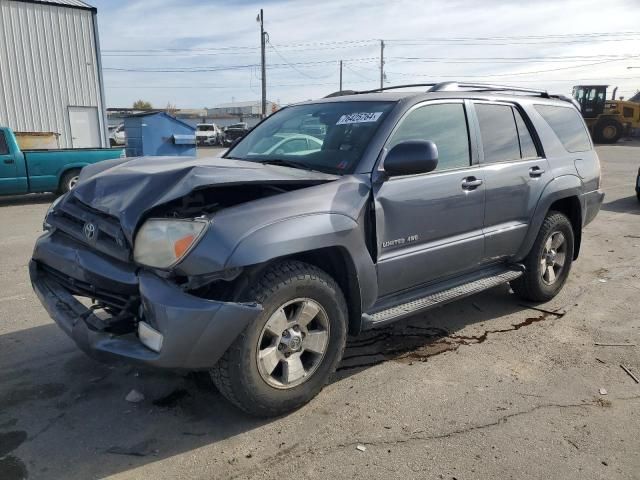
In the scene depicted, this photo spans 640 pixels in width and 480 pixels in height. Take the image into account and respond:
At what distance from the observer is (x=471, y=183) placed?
4.04 meters

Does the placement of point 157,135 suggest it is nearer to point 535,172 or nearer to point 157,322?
point 535,172

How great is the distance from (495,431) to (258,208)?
1.80 metres

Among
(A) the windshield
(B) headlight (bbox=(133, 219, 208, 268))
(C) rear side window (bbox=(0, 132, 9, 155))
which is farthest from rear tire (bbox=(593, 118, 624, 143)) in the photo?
(B) headlight (bbox=(133, 219, 208, 268))

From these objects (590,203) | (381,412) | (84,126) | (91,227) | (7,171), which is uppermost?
(84,126)

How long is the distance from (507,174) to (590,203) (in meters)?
1.65

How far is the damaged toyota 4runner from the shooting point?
8.90 ft

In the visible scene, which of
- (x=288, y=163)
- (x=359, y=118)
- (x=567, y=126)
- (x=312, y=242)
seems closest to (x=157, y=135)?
(x=567, y=126)

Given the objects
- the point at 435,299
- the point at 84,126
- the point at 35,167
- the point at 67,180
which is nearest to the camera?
the point at 435,299

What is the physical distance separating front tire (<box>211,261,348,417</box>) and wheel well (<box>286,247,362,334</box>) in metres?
0.12

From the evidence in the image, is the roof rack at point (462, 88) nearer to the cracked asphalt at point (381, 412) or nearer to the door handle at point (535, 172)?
the door handle at point (535, 172)

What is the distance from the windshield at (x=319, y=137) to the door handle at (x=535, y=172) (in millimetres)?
1629

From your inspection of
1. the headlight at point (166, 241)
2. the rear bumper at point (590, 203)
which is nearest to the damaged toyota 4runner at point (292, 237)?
the headlight at point (166, 241)

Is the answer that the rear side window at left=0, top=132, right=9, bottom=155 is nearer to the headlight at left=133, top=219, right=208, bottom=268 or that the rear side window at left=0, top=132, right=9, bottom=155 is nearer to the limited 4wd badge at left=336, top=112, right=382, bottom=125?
the limited 4wd badge at left=336, top=112, right=382, bottom=125

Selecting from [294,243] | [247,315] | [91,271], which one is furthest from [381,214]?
[91,271]
